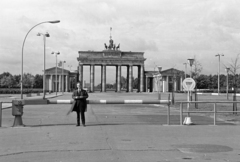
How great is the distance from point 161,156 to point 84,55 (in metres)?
131

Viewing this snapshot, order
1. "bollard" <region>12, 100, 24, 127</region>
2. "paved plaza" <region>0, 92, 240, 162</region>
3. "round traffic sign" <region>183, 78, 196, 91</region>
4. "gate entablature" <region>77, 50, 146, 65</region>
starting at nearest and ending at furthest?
"paved plaza" <region>0, 92, 240, 162</region>, "bollard" <region>12, 100, 24, 127</region>, "round traffic sign" <region>183, 78, 196, 91</region>, "gate entablature" <region>77, 50, 146, 65</region>

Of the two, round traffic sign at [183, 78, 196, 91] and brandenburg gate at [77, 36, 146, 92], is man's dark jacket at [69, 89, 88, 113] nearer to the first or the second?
round traffic sign at [183, 78, 196, 91]

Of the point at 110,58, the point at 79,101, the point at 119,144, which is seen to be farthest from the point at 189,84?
the point at 110,58

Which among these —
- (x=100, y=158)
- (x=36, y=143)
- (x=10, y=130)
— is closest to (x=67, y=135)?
(x=36, y=143)

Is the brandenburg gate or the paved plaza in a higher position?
the brandenburg gate

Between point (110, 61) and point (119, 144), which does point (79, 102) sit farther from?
point (110, 61)

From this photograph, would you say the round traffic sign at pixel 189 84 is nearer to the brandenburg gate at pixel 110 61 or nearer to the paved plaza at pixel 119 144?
the paved plaza at pixel 119 144

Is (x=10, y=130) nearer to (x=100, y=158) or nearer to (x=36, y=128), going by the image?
(x=36, y=128)

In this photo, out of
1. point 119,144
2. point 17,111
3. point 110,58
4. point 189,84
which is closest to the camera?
point 119,144

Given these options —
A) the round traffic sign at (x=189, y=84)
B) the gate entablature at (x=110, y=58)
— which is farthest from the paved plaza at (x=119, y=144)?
the gate entablature at (x=110, y=58)

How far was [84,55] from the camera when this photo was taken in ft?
454

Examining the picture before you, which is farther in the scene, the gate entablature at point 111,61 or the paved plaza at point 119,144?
the gate entablature at point 111,61

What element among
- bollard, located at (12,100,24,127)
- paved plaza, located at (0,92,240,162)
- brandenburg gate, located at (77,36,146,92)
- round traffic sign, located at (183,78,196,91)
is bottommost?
paved plaza, located at (0,92,240,162)

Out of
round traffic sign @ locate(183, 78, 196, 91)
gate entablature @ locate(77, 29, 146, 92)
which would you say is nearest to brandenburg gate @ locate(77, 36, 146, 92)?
gate entablature @ locate(77, 29, 146, 92)
